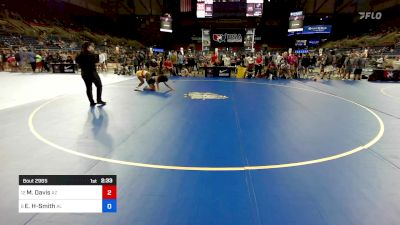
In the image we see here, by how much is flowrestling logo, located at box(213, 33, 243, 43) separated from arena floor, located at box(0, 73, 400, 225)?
940 inches

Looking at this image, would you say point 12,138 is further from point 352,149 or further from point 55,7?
point 55,7

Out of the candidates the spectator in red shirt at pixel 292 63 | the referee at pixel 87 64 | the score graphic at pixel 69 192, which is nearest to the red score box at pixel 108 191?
the score graphic at pixel 69 192

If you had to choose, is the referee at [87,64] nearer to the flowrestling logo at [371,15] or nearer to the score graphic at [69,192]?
the score graphic at [69,192]

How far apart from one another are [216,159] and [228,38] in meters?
28.6

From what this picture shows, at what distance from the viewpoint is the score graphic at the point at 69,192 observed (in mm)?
2518

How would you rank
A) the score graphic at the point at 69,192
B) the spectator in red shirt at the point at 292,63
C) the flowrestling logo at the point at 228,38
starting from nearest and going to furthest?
the score graphic at the point at 69,192, the spectator in red shirt at the point at 292,63, the flowrestling logo at the point at 228,38

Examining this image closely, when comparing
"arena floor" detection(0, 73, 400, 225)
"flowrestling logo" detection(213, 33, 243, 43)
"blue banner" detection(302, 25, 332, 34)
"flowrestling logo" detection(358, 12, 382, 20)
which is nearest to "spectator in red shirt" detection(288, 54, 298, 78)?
"arena floor" detection(0, 73, 400, 225)

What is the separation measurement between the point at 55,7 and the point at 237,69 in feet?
98.4

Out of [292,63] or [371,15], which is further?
[371,15]

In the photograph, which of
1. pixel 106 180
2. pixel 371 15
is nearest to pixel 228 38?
pixel 371 15

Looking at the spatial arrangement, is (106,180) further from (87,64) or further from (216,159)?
(87,64)

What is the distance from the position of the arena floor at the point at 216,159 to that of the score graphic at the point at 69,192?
1.31 ft

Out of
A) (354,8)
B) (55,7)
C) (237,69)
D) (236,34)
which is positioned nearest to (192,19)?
(236,34)

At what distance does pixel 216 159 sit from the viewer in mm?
4477
